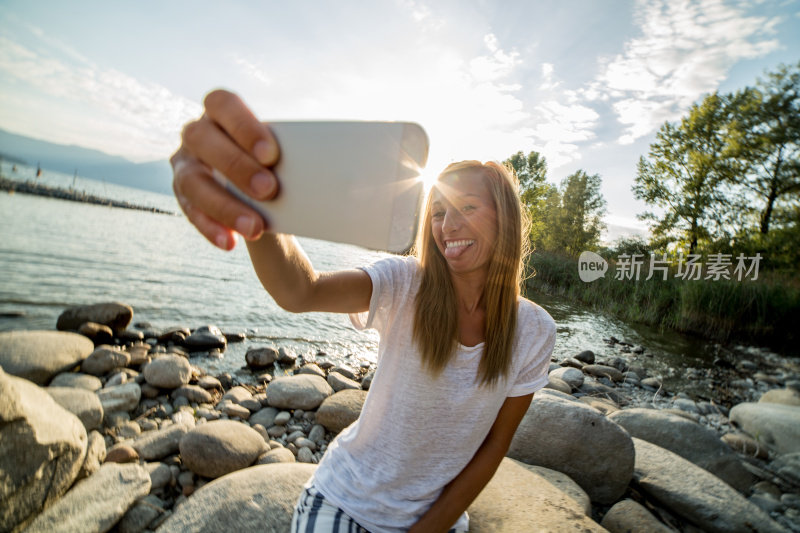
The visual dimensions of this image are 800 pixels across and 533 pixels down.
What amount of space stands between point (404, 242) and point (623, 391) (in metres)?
8.72

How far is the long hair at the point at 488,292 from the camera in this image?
1.62 m

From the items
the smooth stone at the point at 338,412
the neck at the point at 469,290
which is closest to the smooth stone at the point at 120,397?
the smooth stone at the point at 338,412

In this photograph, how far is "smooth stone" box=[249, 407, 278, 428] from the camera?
4.48m

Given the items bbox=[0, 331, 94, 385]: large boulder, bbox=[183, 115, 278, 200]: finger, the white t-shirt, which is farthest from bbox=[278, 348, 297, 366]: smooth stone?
bbox=[183, 115, 278, 200]: finger

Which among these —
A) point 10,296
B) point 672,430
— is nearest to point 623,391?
point 672,430

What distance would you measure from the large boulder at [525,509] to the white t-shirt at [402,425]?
69 centimetres

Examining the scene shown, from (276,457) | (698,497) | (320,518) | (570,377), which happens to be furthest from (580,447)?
(570,377)

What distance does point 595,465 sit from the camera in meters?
3.00

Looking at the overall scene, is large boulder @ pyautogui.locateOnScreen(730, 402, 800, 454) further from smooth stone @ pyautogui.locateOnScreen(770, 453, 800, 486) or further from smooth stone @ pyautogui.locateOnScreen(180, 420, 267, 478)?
smooth stone @ pyautogui.locateOnScreen(180, 420, 267, 478)

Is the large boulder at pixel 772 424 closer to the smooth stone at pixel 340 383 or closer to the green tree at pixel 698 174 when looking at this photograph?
the smooth stone at pixel 340 383

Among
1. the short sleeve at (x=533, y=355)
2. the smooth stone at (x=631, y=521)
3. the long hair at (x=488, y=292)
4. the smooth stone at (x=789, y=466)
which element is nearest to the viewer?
the long hair at (x=488, y=292)

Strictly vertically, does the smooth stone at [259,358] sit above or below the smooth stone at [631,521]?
below

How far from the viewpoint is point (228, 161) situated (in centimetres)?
78

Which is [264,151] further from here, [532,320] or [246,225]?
[532,320]
